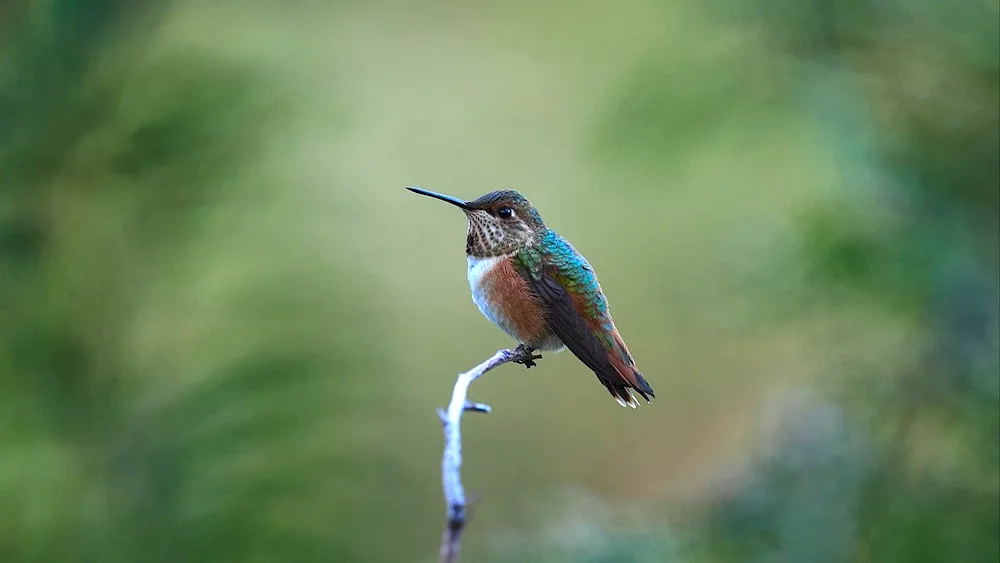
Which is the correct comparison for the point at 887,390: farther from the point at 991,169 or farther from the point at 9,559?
the point at 9,559

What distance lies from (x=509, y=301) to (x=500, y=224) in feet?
0.28

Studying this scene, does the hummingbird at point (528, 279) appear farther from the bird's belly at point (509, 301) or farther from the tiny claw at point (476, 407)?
the tiny claw at point (476, 407)

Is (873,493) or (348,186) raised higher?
(348,186)

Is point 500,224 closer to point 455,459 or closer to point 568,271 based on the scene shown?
point 568,271

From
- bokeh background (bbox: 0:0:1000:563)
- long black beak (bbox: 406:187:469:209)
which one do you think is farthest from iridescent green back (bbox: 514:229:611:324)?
bokeh background (bbox: 0:0:1000:563)

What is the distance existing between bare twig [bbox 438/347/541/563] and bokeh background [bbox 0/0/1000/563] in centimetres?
164

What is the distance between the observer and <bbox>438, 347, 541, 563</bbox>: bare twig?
0.59 m

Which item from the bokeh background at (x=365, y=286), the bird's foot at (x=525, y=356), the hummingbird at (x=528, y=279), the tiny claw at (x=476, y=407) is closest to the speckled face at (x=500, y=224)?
the hummingbird at (x=528, y=279)

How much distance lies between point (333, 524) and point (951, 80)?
2211mm

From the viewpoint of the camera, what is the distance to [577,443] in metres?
5.64

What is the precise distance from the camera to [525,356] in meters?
1.09

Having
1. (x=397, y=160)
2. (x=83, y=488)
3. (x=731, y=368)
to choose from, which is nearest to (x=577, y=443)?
(x=731, y=368)

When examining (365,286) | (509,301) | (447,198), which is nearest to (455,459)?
(447,198)

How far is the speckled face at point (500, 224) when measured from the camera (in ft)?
3.60
